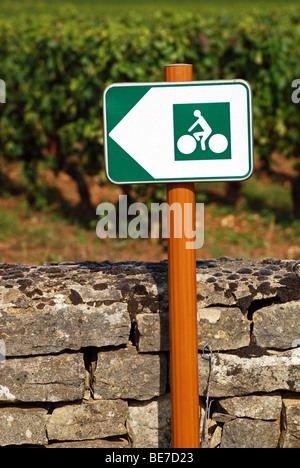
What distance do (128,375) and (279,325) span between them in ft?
2.25

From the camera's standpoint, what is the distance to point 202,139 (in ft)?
7.25

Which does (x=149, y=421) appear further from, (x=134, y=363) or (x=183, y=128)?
(x=183, y=128)

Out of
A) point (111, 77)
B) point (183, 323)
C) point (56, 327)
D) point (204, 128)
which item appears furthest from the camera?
point (111, 77)

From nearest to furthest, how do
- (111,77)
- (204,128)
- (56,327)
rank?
(204,128)
(56,327)
(111,77)

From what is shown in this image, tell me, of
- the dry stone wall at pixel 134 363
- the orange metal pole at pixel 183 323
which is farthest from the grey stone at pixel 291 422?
the orange metal pole at pixel 183 323

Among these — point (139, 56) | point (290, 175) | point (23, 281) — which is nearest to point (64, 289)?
point (23, 281)

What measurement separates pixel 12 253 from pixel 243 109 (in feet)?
14.7

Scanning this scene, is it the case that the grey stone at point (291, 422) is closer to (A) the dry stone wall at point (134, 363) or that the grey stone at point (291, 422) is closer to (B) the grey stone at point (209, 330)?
(A) the dry stone wall at point (134, 363)

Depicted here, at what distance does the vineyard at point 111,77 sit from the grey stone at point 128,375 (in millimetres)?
4290

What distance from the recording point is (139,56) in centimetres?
674

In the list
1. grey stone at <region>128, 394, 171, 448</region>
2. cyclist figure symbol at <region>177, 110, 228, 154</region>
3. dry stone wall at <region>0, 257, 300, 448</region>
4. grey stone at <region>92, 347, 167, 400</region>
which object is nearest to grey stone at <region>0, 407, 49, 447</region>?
dry stone wall at <region>0, 257, 300, 448</region>

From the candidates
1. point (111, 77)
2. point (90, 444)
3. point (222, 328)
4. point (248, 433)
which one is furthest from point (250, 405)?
point (111, 77)

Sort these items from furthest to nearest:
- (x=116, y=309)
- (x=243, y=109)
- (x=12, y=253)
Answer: (x=12, y=253) → (x=116, y=309) → (x=243, y=109)
